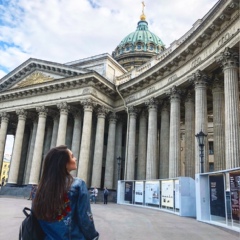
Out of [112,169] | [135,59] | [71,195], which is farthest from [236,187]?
[135,59]

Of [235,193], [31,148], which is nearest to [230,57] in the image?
[235,193]

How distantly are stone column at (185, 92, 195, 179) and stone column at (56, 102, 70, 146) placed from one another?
13.7 meters

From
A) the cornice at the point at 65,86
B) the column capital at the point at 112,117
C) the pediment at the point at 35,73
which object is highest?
the pediment at the point at 35,73

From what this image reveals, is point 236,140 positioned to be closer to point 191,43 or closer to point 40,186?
point 191,43

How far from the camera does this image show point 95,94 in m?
30.7

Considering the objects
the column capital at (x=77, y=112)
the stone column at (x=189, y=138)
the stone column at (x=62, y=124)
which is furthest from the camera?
the column capital at (x=77, y=112)

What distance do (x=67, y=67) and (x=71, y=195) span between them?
30.2 m

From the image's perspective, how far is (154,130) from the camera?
88.2 ft

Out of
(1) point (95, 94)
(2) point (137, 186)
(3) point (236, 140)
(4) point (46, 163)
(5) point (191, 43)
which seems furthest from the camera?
(1) point (95, 94)

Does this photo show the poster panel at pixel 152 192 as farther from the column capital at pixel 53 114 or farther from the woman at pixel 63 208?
the column capital at pixel 53 114

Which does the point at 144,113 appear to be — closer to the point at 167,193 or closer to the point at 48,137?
the point at 167,193

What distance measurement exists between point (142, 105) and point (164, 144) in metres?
5.00

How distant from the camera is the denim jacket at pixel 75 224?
111 inches

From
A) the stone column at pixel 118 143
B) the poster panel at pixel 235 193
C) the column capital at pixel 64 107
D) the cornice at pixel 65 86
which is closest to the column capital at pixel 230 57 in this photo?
the poster panel at pixel 235 193
